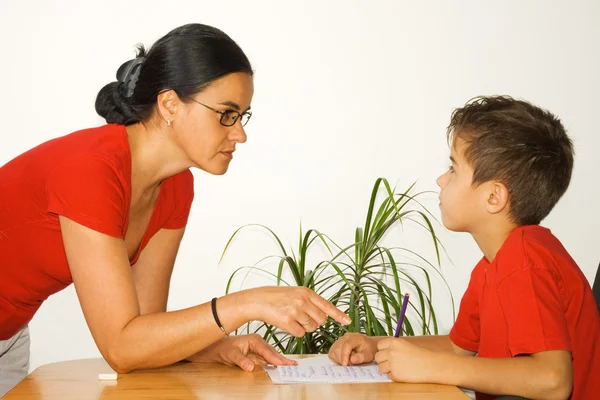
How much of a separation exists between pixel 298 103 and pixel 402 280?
101cm

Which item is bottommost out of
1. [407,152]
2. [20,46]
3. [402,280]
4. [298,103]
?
[402,280]

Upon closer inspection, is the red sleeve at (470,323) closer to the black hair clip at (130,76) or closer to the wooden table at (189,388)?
the wooden table at (189,388)

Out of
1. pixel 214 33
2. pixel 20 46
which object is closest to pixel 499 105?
pixel 214 33

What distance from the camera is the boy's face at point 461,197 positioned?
6.11 ft

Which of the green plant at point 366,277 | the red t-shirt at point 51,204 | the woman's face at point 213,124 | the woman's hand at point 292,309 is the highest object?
the woman's face at point 213,124

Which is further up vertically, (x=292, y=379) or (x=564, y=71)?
(x=564, y=71)

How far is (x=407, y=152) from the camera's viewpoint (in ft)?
12.9

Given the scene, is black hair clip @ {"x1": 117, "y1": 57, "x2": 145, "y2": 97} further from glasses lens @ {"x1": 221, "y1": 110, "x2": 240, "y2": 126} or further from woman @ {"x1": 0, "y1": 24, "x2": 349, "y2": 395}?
glasses lens @ {"x1": 221, "y1": 110, "x2": 240, "y2": 126}

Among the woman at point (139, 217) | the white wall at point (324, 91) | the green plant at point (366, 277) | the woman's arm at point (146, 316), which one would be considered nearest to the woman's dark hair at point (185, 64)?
the woman at point (139, 217)

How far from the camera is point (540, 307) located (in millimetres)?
1545

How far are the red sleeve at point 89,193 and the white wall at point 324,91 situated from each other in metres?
2.16

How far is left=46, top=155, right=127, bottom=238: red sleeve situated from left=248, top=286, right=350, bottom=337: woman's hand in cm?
36

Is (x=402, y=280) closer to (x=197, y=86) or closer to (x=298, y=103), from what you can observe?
(x=298, y=103)

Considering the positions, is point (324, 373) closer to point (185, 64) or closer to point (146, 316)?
point (146, 316)
